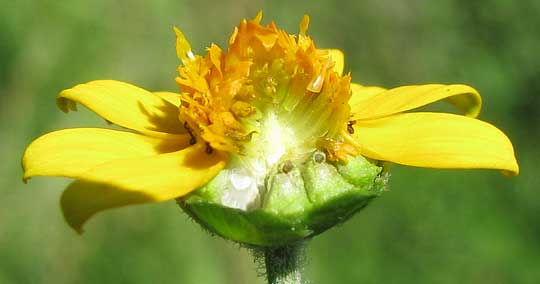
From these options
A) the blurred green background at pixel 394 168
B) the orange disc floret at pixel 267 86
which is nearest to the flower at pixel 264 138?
the orange disc floret at pixel 267 86

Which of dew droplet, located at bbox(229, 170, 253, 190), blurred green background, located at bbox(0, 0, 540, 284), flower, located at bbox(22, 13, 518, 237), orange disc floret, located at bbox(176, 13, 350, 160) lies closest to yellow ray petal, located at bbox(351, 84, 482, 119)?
flower, located at bbox(22, 13, 518, 237)

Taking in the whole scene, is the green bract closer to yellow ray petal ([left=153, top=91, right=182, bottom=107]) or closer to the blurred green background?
yellow ray petal ([left=153, top=91, right=182, bottom=107])

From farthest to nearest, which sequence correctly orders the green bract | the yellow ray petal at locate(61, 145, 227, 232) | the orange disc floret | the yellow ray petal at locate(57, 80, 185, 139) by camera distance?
1. the yellow ray petal at locate(57, 80, 185, 139)
2. the orange disc floret
3. the green bract
4. the yellow ray petal at locate(61, 145, 227, 232)

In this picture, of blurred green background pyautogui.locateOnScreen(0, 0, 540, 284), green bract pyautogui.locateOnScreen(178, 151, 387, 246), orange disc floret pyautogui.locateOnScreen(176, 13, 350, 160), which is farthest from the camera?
blurred green background pyautogui.locateOnScreen(0, 0, 540, 284)

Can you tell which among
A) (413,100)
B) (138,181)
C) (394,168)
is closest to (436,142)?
(413,100)

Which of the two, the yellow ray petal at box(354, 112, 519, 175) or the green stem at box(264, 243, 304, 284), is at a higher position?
the yellow ray petal at box(354, 112, 519, 175)

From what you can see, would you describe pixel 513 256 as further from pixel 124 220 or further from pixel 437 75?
pixel 124 220

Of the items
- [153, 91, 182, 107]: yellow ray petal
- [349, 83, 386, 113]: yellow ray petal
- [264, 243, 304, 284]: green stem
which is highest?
[153, 91, 182, 107]: yellow ray petal
